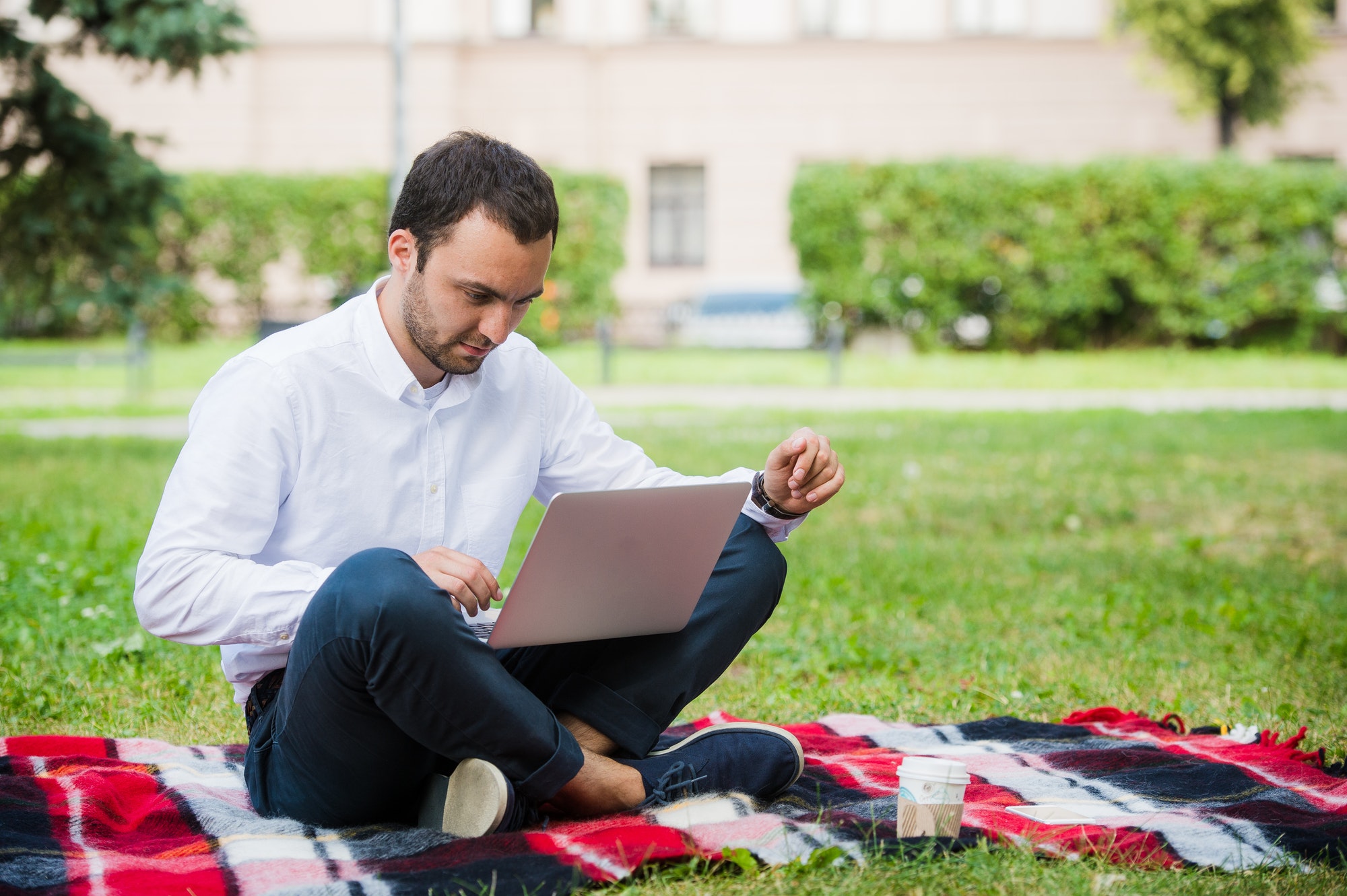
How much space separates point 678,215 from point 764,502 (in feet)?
63.5

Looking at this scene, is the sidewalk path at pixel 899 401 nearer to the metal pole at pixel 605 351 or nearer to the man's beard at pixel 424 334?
the metal pole at pixel 605 351

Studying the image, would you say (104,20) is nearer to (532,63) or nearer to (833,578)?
(833,578)

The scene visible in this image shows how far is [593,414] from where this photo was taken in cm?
302

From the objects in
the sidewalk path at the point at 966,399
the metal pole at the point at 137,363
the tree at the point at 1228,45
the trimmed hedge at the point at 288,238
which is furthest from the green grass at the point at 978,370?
the tree at the point at 1228,45

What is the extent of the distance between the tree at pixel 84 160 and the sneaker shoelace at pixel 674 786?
21.2 feet

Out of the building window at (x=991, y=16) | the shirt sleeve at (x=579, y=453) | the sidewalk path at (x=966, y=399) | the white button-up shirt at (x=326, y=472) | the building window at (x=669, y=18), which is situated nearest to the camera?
the white button-up shirt at (x=326, y=472)

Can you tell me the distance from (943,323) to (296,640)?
14810mm

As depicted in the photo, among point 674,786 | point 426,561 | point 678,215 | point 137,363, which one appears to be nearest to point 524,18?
point 678,215

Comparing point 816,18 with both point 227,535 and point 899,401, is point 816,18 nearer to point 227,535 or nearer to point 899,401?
point 899,401

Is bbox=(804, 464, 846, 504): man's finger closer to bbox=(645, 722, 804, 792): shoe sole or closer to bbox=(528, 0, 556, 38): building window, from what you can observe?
bbox=(645, 722, 804, 792): shoe sole

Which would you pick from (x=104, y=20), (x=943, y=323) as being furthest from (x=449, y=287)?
(x=943, y=323)

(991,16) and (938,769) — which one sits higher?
(991,16)

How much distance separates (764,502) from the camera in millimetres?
2791

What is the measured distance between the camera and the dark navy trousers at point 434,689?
7.20 ft
